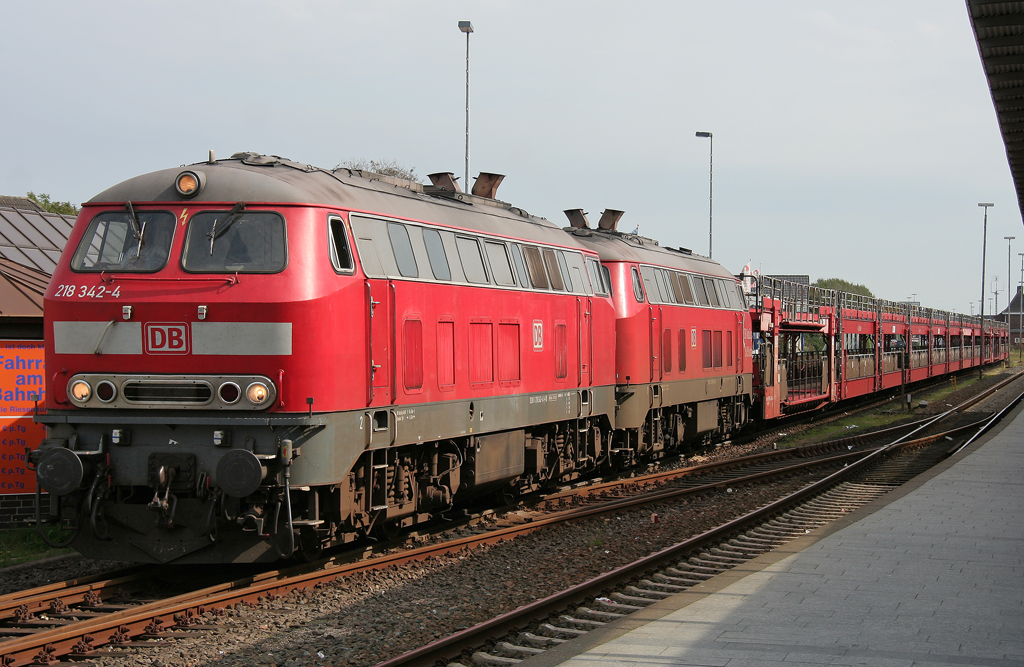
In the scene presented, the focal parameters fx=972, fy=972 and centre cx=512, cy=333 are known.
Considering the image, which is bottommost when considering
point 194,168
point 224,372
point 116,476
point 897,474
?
point 897,474

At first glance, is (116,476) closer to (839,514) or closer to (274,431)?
(274,431)

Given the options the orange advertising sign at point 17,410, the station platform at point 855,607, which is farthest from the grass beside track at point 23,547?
the station platform at point 855,607

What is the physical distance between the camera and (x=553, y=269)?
14.8 metres

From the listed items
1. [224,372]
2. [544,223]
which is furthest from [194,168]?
[544,223]

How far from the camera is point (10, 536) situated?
12.1m

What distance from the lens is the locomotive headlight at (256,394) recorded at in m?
9.07

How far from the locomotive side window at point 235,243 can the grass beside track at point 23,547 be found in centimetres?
431

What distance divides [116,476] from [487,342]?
4987mm

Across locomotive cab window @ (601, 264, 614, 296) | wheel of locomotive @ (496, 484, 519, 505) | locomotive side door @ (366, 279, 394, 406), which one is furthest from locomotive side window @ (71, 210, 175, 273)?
locomotive cab window @ (601, 264, 614, 296)

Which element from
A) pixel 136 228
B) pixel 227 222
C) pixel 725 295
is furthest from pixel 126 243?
pixel 725 295

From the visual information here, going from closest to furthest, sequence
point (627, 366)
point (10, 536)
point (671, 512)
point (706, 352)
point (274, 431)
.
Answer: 1. point (274, 431)
2. point (10, 536)
3. point (671, 512)
4. point (627, 366)
5. point (706, 352)

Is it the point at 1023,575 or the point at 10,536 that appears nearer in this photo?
the point at 1023,575

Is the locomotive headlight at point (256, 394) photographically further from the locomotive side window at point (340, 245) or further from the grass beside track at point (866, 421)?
the grass beside track at point (866, 421)

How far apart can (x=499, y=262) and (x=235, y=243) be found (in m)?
4.42
